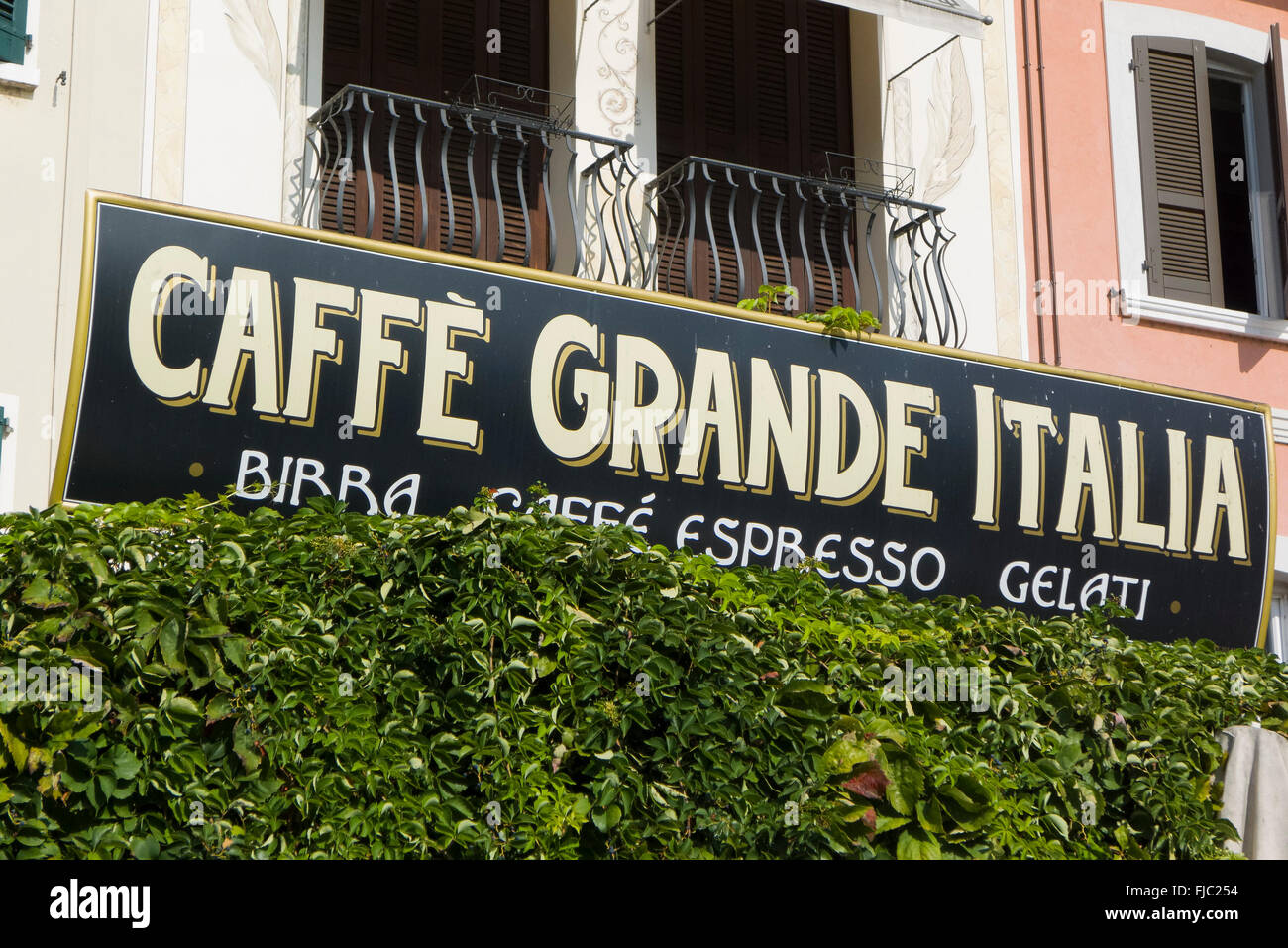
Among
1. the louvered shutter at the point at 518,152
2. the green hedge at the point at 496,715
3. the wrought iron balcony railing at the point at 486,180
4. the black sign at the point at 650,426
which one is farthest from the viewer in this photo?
the louvered shutter at the point at 518,152

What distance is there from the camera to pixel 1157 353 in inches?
407

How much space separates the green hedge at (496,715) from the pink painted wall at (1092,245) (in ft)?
15.5

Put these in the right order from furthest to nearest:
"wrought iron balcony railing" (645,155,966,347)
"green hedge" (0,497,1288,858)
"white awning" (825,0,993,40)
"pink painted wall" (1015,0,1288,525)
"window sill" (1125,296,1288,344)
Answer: "window sill" (1125,296,1288,344) → "pink painted wall" (1015,0,1288,525) → "wrought iron balcony railing" (645,155,966,347) → "white awning" (825,0,993,40) → "green hedge" (0,497,1288,858)

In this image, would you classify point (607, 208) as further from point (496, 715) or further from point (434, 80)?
point (496, 715)

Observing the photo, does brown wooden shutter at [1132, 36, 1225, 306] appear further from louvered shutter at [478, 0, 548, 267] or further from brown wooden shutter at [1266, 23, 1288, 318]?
louvered shutter at [478, 0, 548, 267]

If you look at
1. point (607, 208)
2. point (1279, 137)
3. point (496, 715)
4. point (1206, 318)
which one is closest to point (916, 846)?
point (496, 715)

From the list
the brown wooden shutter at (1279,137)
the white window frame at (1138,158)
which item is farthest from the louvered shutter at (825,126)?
the brown wooden shutter at (1279,137)

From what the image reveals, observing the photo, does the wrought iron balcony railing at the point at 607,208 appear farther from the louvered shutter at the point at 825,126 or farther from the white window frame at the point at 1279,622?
the white window frame at the point at 1279,622

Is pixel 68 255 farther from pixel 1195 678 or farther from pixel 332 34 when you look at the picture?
pixel 1195 678

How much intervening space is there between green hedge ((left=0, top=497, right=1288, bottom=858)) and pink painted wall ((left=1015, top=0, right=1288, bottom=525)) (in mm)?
4730

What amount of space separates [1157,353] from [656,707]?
624cm

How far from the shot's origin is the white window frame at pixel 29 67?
25.7 ft

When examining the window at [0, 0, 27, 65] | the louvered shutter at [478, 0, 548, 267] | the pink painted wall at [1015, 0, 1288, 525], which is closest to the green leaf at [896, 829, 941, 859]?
the louvered shutter at [478, 0, 548, 267]

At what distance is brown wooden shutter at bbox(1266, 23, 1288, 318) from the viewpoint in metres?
10.7
